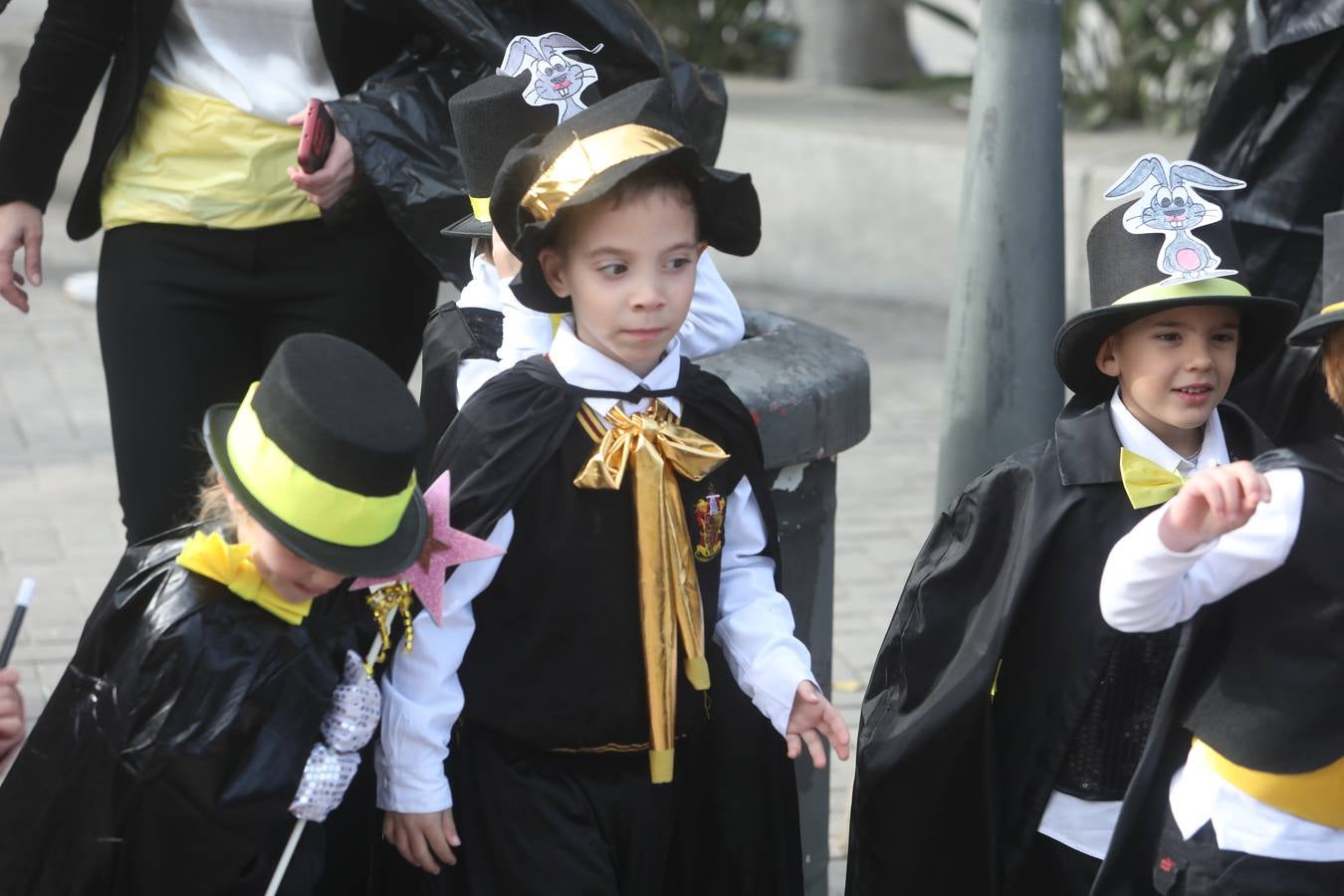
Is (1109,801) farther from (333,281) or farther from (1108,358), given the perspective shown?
(333,281)

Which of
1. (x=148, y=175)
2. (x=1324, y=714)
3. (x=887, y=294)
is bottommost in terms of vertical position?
(x=887, y=294)

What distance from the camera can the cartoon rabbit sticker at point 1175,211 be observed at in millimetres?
2830

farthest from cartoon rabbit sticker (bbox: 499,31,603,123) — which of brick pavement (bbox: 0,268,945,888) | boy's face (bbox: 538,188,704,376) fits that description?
brick pavement (bbox: 0,268,945,888)

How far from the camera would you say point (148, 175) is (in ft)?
11.3

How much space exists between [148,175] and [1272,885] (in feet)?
7.27

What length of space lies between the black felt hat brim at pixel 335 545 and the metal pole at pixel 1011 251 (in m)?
1.71

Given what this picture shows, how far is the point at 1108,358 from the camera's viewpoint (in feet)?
9.80

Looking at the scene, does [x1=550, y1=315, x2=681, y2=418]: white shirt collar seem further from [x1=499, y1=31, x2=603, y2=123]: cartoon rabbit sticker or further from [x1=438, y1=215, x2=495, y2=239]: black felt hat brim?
[x1=499, y1=31, x2=603, y2=123]: cartoon rabbit sticker

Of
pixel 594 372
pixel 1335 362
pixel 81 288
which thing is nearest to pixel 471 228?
pixel 594 372

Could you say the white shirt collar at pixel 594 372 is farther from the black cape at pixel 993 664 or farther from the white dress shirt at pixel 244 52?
the white dress shirt at pixel 244 52

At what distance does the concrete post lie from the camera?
3408mm

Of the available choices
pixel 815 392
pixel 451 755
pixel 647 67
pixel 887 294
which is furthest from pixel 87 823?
pixel 887 294

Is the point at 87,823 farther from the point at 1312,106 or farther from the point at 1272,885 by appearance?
the point at 1312,106

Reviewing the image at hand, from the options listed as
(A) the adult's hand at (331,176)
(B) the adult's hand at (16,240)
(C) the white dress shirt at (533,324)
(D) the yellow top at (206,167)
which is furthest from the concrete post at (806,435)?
(B) the adult's hand at (16,240)
